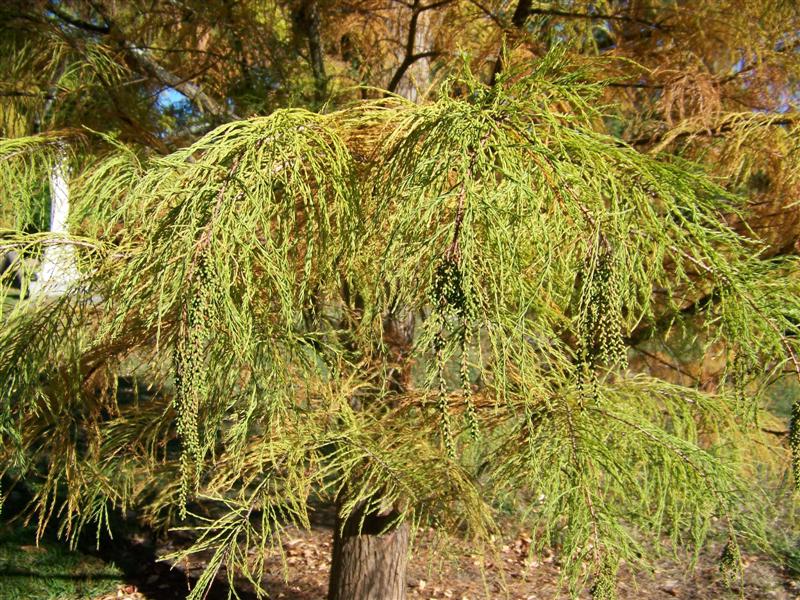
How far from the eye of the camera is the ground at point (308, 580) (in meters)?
4.36

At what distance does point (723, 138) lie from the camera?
249 cm

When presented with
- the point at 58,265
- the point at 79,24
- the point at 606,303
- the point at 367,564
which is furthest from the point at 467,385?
the point at 79,24

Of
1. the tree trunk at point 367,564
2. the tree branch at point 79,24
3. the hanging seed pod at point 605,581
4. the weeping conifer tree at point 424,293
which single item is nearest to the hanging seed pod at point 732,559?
the weeping conifer tree at point 424,293

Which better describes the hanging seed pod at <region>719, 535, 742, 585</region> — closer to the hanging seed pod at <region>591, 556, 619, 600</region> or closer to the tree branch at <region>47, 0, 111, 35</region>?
the hanging seed pod at <region>591, 556, 619, 600</region>

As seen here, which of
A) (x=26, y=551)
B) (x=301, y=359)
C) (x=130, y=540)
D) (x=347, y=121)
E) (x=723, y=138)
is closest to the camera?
(x=347, y=121)

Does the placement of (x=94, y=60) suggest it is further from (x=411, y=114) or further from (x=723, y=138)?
(x=723, y=138)

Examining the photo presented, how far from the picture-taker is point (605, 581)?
1.78 meters

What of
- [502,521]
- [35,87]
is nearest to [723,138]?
[35,87]

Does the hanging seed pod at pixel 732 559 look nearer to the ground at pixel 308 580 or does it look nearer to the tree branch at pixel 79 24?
the ground at pixel 308 580

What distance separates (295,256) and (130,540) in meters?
4.03

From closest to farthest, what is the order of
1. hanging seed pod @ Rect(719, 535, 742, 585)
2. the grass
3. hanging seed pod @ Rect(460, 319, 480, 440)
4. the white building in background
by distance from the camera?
hanging seed pod @ Rect(460, 319, 480, 440) → hanging seed pod @ Rect(719, 535, 742, 585) → the white building in background → the grass

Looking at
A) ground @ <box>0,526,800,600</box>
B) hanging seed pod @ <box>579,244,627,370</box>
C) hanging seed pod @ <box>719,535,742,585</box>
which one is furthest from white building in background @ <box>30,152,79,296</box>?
ground @ <box>0,526,800,600</box>

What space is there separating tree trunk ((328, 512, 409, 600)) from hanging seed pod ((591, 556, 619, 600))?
1.49 meters

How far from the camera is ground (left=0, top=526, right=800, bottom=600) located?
4.36m
